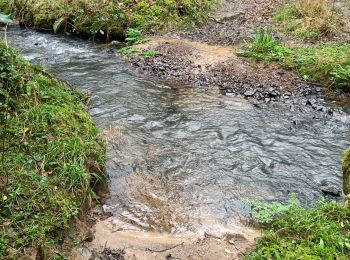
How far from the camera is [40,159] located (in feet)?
14.6

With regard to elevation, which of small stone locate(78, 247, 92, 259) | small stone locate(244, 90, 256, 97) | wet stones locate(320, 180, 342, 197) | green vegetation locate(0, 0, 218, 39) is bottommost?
wet stones locate(320, 180, 342, 197)

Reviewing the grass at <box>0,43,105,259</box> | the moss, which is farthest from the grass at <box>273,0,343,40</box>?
the grass at <box>0,43,105,259</box>

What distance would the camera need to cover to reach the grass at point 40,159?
3.63 metres

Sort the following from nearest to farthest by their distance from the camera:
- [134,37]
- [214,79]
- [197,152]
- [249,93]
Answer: [197,152]
[249,93]
[214,79]
[134,37]

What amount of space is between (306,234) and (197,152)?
103 inches

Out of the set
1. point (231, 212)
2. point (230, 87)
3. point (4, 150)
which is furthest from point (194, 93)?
point (4, 150)

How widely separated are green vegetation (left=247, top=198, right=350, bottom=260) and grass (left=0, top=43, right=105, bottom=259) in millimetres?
2001

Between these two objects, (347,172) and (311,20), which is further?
(311,20)

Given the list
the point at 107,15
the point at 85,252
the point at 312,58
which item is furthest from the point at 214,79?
the point at 85,252

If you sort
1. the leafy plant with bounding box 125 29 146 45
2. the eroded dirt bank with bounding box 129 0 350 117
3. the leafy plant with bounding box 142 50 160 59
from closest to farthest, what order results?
the eroded dirt bank with bounding box 129 0 350 117, the leafy plant with bounding box 142 50 160 59, the leafy plant with bounding box 125 29 146 45

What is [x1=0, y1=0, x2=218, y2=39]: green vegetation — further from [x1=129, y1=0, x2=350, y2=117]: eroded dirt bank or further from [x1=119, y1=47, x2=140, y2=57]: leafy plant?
[x1=119, y1=47, x2=140, y2=57]: leafy plant

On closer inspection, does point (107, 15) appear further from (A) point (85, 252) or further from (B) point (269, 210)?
(A) point (85, 252)

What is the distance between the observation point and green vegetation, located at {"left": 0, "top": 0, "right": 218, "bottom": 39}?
11.8 metres

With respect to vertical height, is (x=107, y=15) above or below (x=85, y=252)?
above
